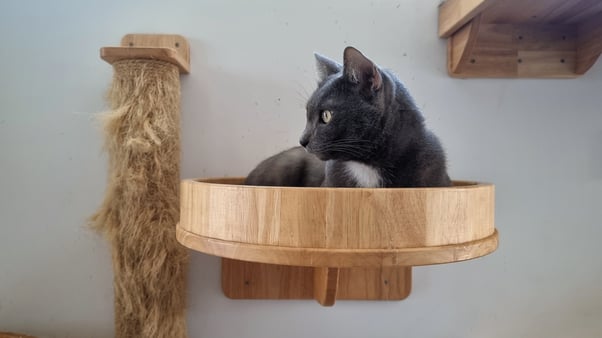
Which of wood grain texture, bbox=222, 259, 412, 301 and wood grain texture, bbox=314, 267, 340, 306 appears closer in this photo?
wood grain texture, bbox=314, 267, 340, 306

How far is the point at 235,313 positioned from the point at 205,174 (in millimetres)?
291

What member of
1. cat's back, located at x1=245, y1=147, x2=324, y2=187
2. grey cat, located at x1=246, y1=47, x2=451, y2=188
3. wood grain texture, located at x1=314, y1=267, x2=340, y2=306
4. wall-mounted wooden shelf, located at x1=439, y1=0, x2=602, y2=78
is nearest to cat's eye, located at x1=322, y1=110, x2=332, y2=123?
grey cat, located at x1=246, y1=47, x2=451, y2=188

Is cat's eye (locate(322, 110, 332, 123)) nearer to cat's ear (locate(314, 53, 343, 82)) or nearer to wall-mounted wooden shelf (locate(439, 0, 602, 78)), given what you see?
cat's ear (locate(314, 53, 343, 82))

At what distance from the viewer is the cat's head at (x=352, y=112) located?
0.51 meters

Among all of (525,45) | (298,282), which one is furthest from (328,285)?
(525,45)

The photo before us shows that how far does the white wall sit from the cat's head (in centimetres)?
30

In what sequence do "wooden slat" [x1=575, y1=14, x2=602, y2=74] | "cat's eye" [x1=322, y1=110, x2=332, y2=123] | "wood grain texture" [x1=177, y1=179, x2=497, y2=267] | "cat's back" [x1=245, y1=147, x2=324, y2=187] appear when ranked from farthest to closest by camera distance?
1. "wooden slat" [x1=575, y1=14, x2=602, y2=74]
2. "cat's back" [x1=245, y1=147, x2=324, y2=187]
3. "cat's eye" [x1=322, y1=110, x2=332, y2=123]
4. "wood grain texture" [x1=177, y1=179, x2=497, y2=267]

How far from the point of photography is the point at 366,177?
0.56 meters

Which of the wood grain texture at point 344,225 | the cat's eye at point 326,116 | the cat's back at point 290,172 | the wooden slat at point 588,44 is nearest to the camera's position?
the wood grain texture at point 344,225

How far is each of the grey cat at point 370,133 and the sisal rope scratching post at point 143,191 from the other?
0.95 feet

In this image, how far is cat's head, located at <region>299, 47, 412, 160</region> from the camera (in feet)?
1.67

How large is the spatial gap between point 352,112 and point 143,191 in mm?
390

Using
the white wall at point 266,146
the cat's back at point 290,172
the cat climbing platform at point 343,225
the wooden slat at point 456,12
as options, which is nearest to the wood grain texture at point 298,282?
the white wall at point 266,146

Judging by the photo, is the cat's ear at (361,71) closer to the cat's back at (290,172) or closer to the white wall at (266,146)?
the cat's back at (290,172)
